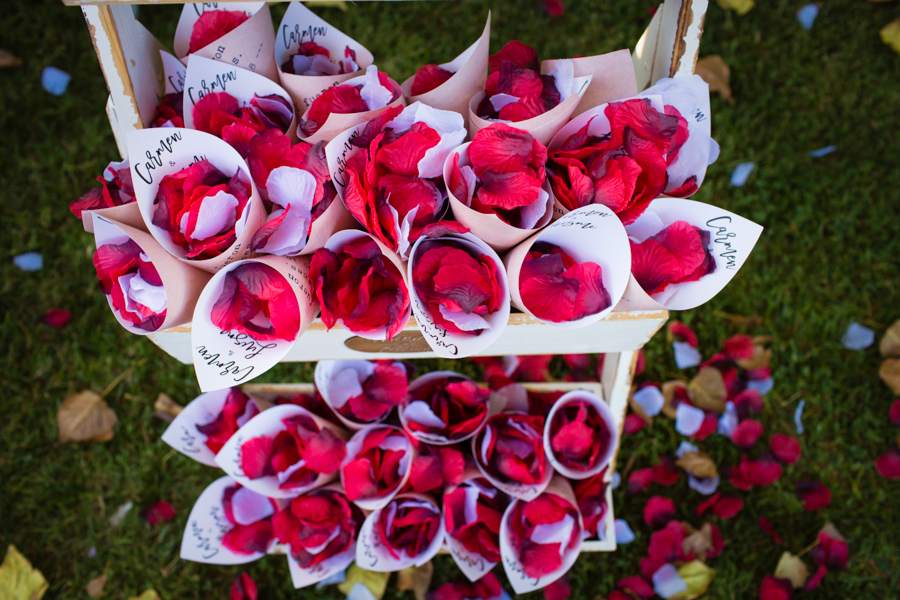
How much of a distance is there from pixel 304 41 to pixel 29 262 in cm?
141

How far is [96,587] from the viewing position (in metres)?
1.55

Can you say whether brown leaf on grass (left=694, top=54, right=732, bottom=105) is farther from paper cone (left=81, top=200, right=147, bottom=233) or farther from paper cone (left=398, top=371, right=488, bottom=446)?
paper cone (left=81, top=200, right=147, bottom=233)

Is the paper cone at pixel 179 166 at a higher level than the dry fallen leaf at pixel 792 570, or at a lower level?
higher

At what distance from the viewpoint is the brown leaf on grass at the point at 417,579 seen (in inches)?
58.2

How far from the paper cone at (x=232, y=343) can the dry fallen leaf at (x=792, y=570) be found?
4.65 ft

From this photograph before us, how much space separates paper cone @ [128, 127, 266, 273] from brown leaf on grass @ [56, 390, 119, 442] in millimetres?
1174

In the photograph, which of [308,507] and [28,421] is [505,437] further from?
[28,421]

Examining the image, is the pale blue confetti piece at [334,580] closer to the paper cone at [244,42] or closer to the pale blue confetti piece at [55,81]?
the paper cone at [244,42]

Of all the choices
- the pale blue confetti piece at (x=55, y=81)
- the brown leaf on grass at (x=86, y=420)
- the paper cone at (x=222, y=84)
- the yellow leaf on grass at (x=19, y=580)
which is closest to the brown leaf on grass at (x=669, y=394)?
the paper cone at (x=222, y=84)

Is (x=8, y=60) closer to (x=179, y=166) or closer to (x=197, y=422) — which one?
(x=197, y=422)

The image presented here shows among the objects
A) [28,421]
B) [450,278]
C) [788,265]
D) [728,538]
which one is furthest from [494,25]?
[28,421]

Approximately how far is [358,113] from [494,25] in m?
1.48

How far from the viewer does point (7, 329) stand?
5.81 ft

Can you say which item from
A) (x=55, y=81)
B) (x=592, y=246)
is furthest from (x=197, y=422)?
(x=55, y=81)
